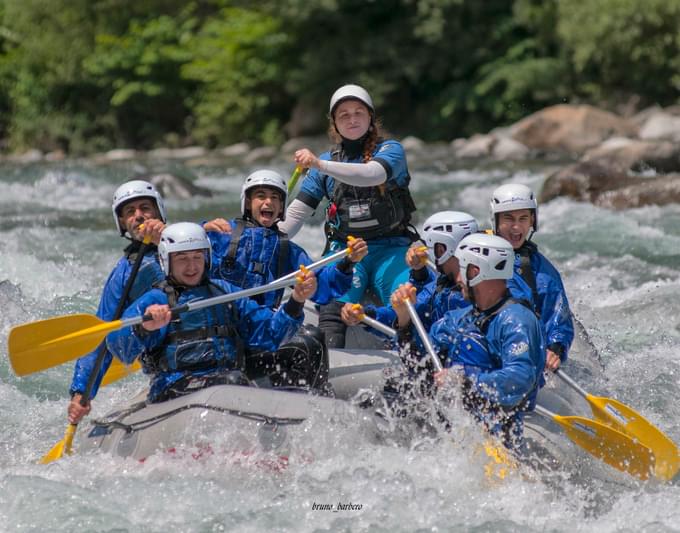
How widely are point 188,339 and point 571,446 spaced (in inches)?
74.4

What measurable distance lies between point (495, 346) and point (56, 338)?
6.98 ft

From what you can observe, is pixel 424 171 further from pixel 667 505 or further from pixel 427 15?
pixel 667 505

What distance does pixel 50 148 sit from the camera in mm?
28516

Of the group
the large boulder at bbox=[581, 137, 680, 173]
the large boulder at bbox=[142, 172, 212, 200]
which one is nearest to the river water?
the large boulder at bbox=[581, 137, 680, 173]

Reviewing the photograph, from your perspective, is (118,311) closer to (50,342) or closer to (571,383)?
(50,342)

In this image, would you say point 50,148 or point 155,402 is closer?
point 155,402

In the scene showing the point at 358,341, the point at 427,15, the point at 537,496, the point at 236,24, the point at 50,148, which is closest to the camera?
the point at 537,496

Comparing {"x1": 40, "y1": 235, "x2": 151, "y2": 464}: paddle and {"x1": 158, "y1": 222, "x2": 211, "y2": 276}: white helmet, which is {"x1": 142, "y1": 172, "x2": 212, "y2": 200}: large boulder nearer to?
{"x1": 40, "y1": 235, "x2": 151, "y2": 464}: paddle

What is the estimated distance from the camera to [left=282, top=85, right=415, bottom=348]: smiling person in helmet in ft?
19.9

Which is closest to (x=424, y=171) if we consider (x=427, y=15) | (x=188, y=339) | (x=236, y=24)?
(x=427, y=15)

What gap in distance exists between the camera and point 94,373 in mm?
5367

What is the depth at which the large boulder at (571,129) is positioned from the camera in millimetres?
20219

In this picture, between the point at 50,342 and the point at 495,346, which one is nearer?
the point at 495,346

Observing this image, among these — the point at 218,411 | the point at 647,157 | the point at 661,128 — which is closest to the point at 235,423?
the point at 218,411
